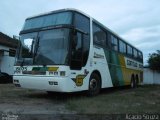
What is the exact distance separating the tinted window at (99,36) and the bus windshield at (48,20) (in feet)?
7.16

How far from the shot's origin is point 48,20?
41.2 ft

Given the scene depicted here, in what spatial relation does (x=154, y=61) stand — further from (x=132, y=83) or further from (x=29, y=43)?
(x=29, y=43)

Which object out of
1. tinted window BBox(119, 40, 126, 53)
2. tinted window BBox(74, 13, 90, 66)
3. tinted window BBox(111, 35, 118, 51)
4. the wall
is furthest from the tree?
tinted window BBox(74, 13, 90, 66)

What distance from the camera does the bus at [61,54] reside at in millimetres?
11383

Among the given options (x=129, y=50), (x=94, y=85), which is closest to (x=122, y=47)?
(x=129, y=50)

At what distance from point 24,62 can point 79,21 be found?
2.71 metres

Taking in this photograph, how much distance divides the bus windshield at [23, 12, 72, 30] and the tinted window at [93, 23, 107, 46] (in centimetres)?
218

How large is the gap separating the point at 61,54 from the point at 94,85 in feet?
9.68

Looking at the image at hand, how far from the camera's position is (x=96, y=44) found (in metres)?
14.0

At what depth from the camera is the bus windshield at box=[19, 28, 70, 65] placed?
11.4 meters

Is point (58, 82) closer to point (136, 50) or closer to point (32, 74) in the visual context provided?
point (32, 74)

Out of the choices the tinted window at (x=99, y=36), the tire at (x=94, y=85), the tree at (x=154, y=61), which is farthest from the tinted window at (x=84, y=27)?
the tree at (x=154, y=61)

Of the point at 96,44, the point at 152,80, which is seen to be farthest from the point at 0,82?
the point at 152,80

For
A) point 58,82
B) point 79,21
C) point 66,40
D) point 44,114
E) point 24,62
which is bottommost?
point 44,114
